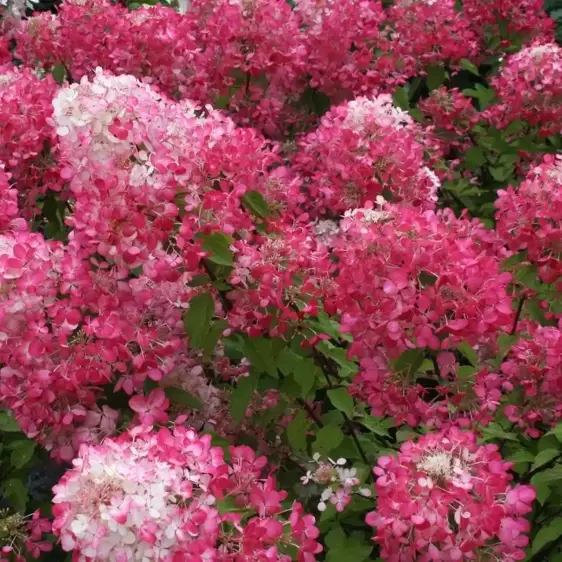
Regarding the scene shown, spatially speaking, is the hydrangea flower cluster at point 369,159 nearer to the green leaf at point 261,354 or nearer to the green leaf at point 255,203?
the green leaf at point 255,203

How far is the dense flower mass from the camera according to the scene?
1463 millimetres

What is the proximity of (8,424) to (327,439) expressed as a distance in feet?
2.64

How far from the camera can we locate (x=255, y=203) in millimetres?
1995

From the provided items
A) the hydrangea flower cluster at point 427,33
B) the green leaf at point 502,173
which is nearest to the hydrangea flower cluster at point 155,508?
the green leaf at point 502,173

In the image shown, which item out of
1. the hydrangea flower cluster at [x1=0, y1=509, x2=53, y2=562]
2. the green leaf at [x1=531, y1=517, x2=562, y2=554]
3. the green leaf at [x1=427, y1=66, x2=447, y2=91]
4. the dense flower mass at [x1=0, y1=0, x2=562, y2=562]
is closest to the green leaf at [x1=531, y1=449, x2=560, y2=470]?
the dense flower mass at [x1=0, y1=0, x2=562, y2=562]

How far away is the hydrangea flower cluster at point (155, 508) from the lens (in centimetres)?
132

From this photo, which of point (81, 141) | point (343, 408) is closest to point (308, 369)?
point (343, 408)

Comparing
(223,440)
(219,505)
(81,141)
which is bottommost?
(223,440)

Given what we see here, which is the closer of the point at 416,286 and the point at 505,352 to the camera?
the point at 416,286

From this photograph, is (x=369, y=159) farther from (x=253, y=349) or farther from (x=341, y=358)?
(x=253, y=349)

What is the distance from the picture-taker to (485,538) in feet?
4.82

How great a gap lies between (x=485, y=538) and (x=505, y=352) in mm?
684

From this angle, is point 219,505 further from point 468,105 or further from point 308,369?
point 468,105

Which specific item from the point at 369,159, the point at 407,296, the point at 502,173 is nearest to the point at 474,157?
the point at 502,173
